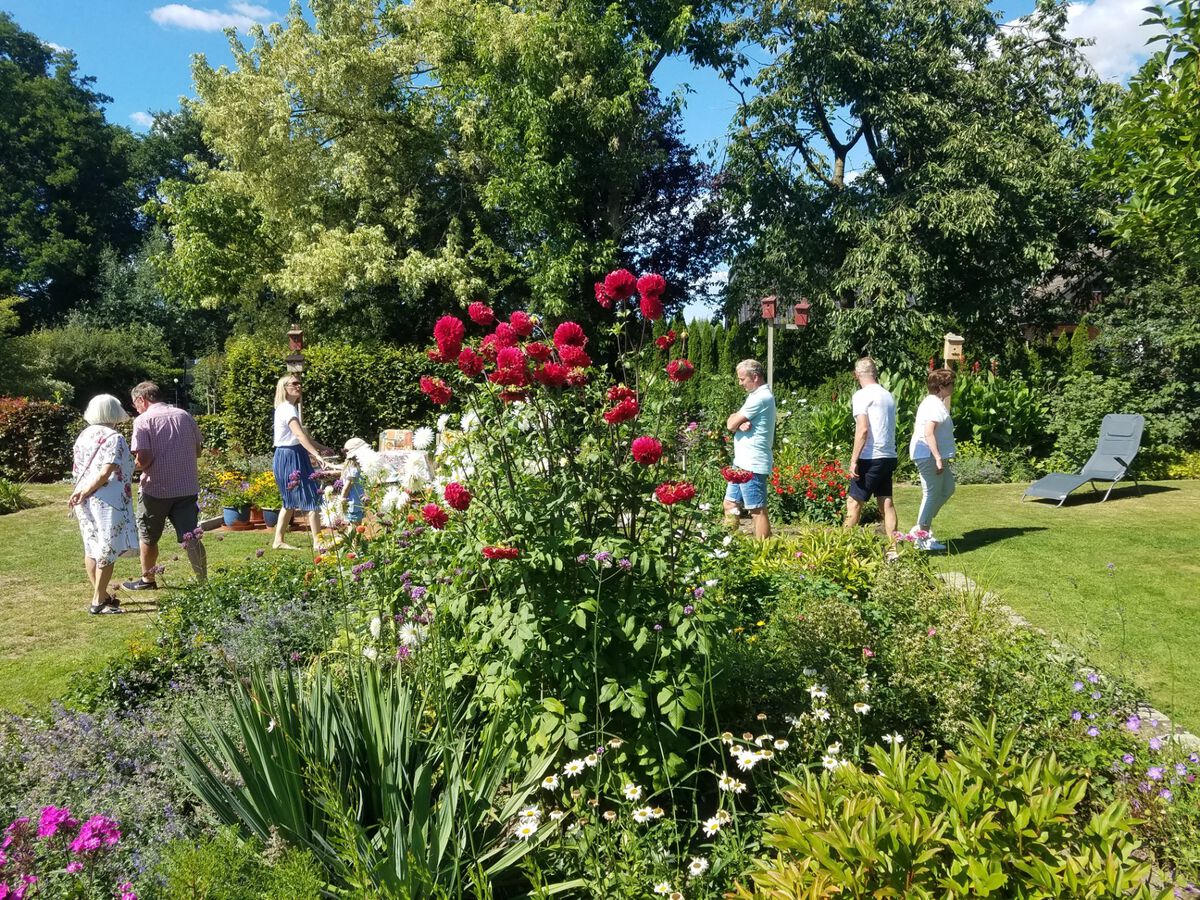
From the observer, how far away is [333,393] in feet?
45.4

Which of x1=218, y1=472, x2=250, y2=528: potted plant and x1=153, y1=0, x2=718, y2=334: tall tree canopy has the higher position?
x1=153, y1=0, x2=718, y2=334: tall tree canopy

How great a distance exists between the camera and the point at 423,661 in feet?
9.43

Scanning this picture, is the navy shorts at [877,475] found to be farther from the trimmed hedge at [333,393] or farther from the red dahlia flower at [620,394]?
the trimmed hedge at [333,393]

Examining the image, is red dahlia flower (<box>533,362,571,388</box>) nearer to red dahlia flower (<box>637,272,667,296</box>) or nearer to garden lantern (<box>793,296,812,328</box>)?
red dahlia flower (<box>637,272,667,296</box>)

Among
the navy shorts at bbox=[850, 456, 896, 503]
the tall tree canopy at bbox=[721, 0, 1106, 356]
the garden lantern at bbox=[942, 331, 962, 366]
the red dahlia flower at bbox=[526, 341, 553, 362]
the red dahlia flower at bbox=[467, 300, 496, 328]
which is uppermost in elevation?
the tall tree canopy at bbox=[721, 0, 1106, 356]

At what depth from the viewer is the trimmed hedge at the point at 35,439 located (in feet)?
39.4

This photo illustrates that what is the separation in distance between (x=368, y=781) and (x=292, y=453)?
503 centimetres

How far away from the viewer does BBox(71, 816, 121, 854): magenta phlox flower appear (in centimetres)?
202

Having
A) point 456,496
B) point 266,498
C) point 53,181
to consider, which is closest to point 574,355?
point 456,496

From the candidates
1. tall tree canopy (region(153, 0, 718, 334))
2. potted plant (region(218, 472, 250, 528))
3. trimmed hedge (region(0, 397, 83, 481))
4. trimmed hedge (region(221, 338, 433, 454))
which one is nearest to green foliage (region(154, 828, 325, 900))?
potted plant (region(218, 472, 250, 528))

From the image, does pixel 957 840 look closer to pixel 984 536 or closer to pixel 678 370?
pixel 678 370

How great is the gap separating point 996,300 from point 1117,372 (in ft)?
10.5

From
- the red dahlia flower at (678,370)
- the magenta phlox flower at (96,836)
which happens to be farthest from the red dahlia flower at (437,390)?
the magenta phlox flower at (96,836)

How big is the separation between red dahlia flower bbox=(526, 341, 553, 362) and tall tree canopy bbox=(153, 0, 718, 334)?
47.5 feet
